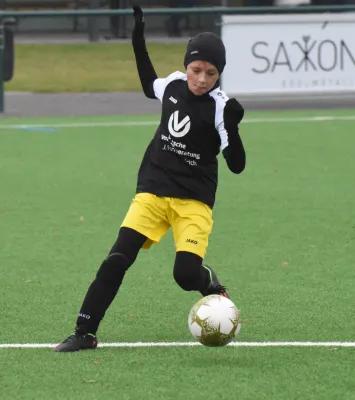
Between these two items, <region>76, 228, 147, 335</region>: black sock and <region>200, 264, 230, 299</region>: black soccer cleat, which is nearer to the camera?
<region>76, 228, 147, 335</region>: black sock

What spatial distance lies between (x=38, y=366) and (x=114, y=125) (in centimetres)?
1106

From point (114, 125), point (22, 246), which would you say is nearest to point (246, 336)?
point (22, 246)

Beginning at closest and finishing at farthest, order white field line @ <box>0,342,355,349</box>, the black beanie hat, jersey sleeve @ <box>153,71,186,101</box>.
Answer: the black beanie hat < white field line @ <box>0,342,355,349</box> < jersey sleeve @ <box>153,71,186,101</box>

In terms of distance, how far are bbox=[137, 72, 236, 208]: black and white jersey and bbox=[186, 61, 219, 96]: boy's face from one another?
3.0 inches

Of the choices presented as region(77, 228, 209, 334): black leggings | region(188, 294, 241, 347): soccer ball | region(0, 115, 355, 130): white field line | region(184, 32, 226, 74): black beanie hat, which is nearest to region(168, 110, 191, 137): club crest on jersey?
region(184, 32, 226, 74): black beanie hat

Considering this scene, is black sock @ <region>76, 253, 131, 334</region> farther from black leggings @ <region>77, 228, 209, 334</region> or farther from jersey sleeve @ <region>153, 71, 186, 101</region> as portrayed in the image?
jersey sleeve @ <region>153, 71, 186, 101</region>

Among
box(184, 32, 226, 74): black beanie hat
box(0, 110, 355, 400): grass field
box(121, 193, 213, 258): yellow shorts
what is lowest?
box(0, 110, 355, 400): grass field

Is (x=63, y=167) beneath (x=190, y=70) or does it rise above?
beneath

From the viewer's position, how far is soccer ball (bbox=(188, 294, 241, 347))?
20.7 ft

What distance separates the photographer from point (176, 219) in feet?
21.8

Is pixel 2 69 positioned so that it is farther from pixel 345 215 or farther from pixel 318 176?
pixel 345 215

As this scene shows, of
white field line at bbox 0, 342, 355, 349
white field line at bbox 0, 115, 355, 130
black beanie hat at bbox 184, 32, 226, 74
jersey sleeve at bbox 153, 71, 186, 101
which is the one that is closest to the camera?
black beanie hat at bbox 184, 32, 226, 74

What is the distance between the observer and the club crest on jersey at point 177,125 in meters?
6.61

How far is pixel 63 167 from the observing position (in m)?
13.8
